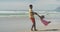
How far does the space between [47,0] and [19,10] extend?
175 centimetres

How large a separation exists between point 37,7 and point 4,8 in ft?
5.72

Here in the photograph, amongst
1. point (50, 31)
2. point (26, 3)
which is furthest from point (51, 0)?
point (50, 31)

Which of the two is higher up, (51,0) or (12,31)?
(51,0)

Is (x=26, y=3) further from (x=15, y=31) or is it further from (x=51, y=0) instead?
(x=15, y=31)

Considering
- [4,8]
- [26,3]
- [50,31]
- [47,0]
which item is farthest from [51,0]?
[50,31]

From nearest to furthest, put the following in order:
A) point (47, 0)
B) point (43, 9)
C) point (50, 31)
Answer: point (50, 31)
point (43, 9)
point (47, 0)

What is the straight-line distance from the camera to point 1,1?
433 inches

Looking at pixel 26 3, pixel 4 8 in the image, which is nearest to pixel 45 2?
pixel 26 3

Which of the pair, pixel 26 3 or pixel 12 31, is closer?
pixel 12 31

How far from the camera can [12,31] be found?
5.62 meters

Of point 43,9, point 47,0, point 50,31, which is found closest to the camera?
point 50,31

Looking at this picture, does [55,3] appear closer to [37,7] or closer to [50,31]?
[37,7]

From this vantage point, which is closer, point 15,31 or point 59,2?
point 15,31

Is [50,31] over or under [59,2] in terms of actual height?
under
